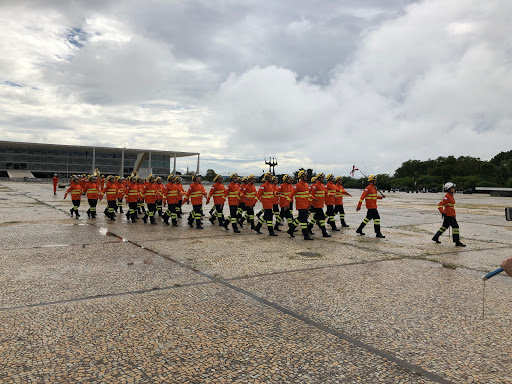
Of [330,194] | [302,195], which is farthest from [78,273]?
[330,194]

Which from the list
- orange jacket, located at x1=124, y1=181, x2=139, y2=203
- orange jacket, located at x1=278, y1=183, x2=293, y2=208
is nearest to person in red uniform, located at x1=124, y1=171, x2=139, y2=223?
orange jacket, located at x1=124, y1=181, x2=139, y2=203

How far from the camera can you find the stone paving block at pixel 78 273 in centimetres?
519

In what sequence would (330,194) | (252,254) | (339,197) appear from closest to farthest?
(252,254), (330,194), (339,197)

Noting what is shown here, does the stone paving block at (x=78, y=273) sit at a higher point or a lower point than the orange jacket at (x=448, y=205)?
lower

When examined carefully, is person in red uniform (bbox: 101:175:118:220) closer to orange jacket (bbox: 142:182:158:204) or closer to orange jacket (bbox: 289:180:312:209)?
orange jacket (bbox: 142:182:158:204)

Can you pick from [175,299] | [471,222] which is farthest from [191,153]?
[175,299]

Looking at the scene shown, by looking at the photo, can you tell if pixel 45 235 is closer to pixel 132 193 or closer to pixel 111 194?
pixel 111 194

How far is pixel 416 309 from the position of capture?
15.8 ft

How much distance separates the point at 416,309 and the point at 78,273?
500 cm

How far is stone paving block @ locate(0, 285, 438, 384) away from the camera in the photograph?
3127 mm

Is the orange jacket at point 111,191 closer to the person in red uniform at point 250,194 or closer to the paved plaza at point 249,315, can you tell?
the person in red uniform at point 250,194

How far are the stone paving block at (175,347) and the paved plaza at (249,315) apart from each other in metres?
0.02

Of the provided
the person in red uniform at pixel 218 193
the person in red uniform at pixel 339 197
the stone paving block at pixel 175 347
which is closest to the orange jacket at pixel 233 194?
the person in red uniform at pixel 218 193

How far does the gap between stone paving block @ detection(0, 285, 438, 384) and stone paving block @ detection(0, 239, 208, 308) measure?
0.56 meters
